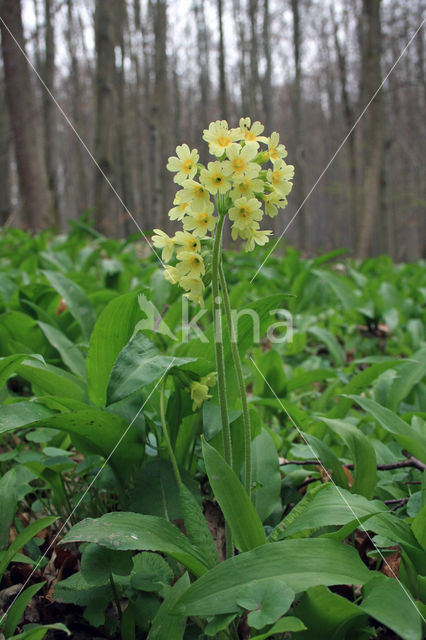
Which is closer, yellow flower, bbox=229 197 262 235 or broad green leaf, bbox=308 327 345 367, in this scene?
yellow flower, bbox=229 197 262 235

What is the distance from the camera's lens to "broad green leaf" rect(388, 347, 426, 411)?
190 cm

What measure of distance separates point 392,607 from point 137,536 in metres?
0.46

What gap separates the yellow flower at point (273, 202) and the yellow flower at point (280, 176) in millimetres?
11

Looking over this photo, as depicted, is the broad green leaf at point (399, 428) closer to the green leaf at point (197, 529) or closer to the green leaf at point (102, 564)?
the green leaf at point (197, 529)

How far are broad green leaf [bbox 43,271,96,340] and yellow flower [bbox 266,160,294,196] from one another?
1.36 metres

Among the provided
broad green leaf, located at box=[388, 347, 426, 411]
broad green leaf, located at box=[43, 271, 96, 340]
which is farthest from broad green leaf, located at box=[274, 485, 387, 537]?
broad green leaf, located at box=[43, 271, 96, 340]

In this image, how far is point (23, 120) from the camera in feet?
21.9

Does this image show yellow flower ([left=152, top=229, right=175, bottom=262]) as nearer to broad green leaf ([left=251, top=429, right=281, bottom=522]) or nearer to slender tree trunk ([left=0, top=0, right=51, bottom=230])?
broad green leaf ([left=251, top=429, right=281, bottom=522])

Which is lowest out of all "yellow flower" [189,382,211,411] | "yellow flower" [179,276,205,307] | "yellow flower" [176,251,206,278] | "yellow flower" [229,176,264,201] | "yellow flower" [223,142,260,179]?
"yellow flower" [189,382,211,411]

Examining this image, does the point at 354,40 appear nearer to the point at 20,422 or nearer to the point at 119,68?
the point at 119,68

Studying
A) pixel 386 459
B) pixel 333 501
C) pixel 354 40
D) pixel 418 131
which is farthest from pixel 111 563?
pixel 418 131

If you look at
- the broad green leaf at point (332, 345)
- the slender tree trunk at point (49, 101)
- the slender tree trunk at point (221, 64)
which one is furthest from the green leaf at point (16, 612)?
the slender tree trunk at point (49, 101)

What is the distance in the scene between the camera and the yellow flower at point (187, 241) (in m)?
1.02

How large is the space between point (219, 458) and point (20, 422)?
0.46m
